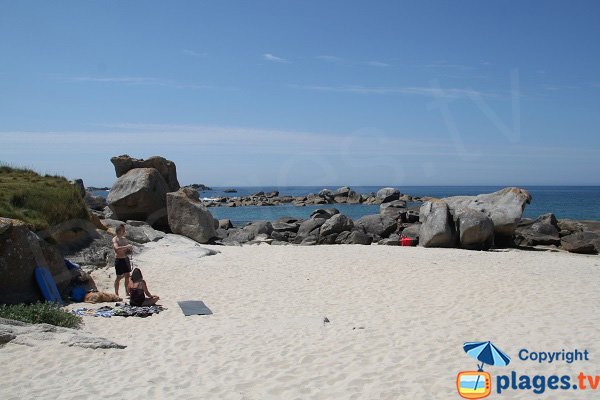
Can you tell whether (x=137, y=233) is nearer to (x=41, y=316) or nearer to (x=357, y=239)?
(x=357, y=239)

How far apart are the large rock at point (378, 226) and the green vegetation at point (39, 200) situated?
14.9 meters

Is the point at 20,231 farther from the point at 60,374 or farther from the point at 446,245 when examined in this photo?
the point at 446,245

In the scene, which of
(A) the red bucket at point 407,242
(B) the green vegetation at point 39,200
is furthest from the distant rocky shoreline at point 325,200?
(B) the green vegetation at point 39,200

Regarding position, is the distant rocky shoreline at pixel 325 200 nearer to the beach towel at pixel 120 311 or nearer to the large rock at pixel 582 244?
the large rock at pixel 582 244

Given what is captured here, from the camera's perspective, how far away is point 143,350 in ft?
24.5

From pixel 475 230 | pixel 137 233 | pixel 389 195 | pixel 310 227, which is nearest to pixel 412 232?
pixel 475 230

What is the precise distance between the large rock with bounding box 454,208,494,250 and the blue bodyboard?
14512mm

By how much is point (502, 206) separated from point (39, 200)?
56.6ft

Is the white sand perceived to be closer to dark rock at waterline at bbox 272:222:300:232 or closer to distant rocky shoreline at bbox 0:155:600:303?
distant rocky shoreline at bbox 0:155:600:303

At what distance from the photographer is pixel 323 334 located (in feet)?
27.1

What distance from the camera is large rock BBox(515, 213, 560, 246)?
22141 millimetres

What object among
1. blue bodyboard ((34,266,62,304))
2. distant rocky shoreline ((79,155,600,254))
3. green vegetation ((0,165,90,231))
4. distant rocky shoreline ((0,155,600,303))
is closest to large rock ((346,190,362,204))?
distant rocky shoreline ((0,155,600,303))

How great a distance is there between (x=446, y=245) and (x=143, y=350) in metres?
14.8

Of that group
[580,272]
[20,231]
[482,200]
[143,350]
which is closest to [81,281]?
[20,231]
